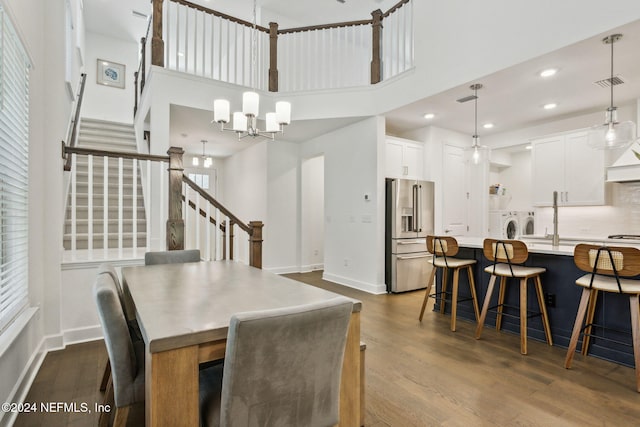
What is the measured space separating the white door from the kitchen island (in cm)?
192

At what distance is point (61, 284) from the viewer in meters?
2.81

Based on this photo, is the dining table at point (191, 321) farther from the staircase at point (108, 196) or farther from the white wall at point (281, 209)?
the white wall at point (281, 209)

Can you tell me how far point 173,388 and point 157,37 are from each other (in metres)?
4.54

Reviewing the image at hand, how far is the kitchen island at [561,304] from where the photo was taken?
266 centimetres

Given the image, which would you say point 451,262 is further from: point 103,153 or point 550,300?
point 103,153

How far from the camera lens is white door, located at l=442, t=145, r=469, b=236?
565 centimetres

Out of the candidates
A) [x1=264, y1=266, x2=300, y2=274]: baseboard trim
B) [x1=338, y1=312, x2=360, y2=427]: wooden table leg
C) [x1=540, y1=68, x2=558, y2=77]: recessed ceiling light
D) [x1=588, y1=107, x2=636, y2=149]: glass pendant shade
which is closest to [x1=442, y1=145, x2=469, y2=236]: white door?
[x1=540, y1=68, x2=558, y2=77]: recessed ceiling light

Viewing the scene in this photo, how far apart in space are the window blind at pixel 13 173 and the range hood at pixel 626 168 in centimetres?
616

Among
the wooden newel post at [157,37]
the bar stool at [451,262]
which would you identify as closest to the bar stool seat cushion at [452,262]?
the bar stool at [451,262]

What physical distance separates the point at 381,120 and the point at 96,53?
6745 mm

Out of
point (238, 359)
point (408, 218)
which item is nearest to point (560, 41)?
point (408, 218)

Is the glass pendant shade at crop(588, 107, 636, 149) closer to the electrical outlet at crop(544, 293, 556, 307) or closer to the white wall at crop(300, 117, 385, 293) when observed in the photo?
the electrical outlet at crop(544, 293, 556, 307)

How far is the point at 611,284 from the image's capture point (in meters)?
2.47

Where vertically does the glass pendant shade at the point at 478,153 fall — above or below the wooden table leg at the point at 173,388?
above
